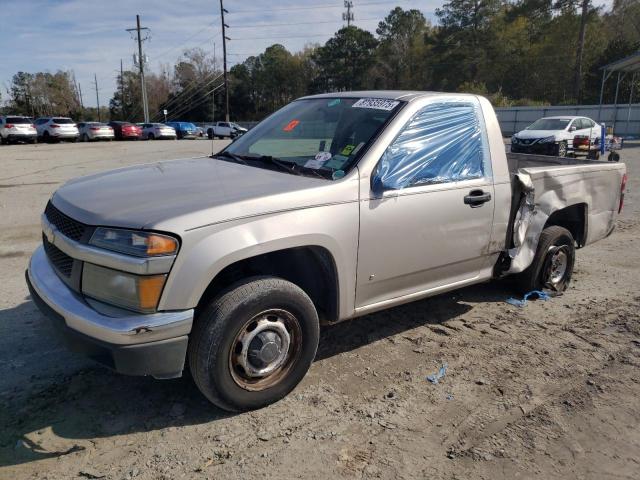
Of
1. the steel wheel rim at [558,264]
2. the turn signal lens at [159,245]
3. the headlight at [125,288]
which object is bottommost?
the steel wheel rim at [558,264]

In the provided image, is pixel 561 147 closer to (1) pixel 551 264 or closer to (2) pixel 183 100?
(1) pixel 551 264

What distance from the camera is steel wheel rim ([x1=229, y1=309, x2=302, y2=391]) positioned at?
2.92 m

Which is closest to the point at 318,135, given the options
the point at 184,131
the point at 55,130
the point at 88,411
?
the point at 88,411

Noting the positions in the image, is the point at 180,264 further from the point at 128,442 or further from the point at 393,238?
the point at 393,238

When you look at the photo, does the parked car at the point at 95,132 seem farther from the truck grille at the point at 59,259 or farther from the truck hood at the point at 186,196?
the truck grille at the point at 59,259

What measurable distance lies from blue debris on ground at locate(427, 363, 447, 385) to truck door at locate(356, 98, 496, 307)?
0.57m

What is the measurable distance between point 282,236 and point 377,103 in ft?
4.76

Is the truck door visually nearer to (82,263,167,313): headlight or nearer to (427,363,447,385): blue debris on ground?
(427,363,447,385): blue debris on ground

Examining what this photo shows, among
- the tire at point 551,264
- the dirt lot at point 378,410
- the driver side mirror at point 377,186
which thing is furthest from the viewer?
the tire at point 551,264

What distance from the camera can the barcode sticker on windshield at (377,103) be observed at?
3676 millimetres

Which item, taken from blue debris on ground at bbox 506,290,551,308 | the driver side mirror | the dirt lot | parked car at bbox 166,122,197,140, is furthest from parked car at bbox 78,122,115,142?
the driver side mirror

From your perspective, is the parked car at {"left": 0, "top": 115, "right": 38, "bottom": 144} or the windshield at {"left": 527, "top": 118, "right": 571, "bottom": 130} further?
the parked car at {"left": 0, "top": 115, "right": 38, "bottom": 144}

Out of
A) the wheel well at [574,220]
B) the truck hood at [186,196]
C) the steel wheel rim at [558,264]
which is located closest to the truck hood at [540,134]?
the wheel well at [574,220]

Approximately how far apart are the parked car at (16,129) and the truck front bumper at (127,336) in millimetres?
35650
